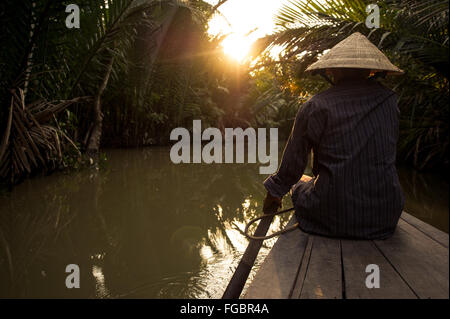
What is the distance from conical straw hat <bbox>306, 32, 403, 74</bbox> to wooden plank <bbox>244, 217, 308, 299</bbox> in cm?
72

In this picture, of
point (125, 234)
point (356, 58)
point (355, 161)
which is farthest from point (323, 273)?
point (125, 234)

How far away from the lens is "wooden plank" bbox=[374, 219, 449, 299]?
1.09m

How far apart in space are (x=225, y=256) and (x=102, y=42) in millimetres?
3673

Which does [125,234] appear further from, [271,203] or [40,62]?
[40,62]

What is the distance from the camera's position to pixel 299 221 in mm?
1761

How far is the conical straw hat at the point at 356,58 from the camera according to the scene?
5.16ft

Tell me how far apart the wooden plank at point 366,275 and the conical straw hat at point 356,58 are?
70cm

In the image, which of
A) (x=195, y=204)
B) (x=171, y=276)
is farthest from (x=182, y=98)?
(x=171, y=276)

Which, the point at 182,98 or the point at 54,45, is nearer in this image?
the point at 54,45

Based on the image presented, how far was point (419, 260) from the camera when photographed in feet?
4.17

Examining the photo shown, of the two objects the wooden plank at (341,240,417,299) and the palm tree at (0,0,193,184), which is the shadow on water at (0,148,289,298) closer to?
the palm tree at (0,0,193,184)

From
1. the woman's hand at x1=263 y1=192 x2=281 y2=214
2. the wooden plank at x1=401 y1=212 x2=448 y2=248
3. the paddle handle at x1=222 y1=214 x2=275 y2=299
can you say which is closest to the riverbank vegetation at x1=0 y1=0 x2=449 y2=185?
the wooden plank at x1=401 y1=212 x2=448 y2=248

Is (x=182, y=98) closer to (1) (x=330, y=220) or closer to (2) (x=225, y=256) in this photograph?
(2) (x=225, y=256)

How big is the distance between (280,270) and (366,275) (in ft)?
0.88
